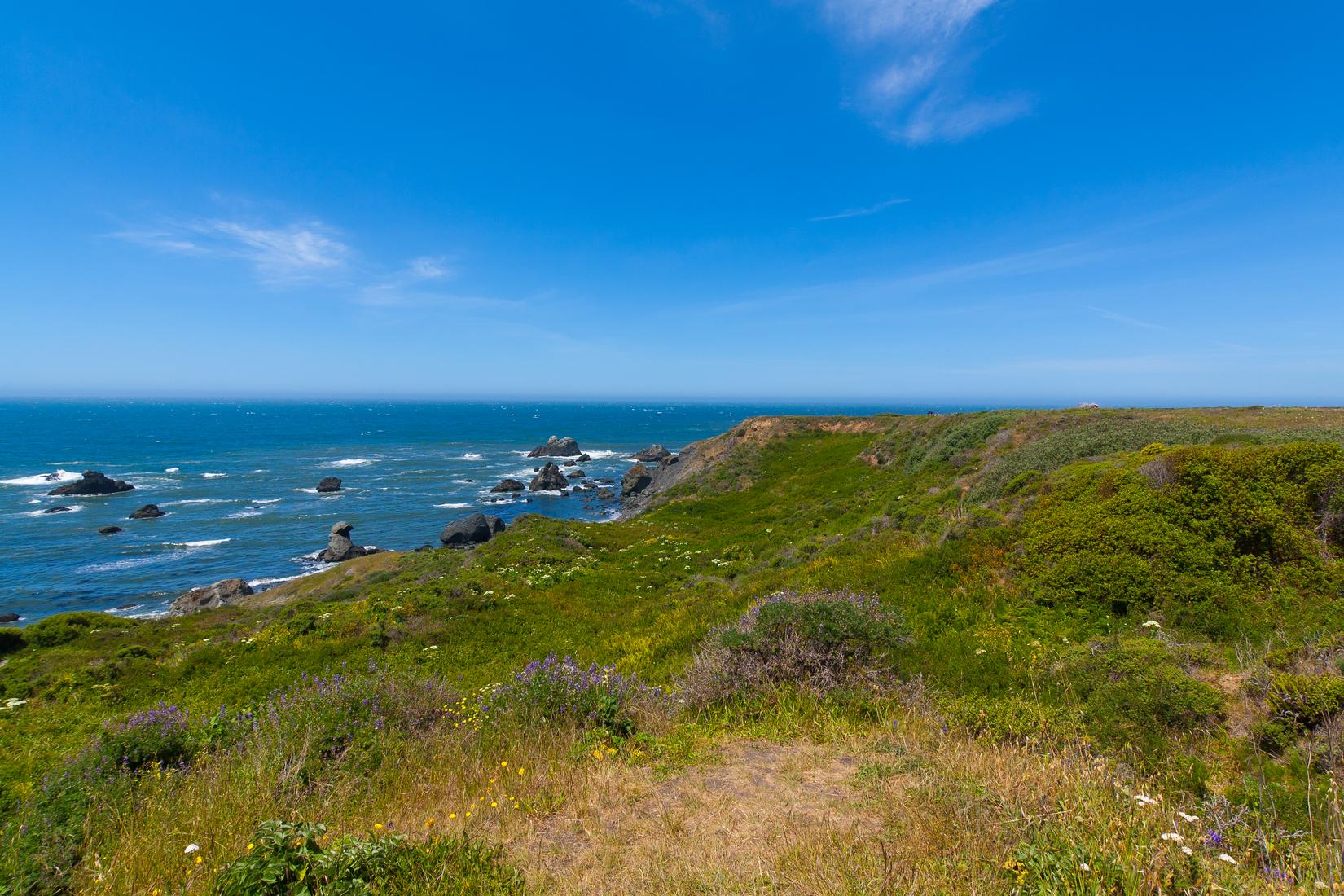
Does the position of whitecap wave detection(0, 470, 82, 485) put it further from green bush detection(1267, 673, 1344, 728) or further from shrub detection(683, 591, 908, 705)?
green bush detection(1267, 673, 1344, 728)

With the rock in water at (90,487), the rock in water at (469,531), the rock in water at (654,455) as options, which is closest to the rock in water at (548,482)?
the rock in water at (654,455)

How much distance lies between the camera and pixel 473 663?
15.0 meters

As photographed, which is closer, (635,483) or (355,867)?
(355,867)

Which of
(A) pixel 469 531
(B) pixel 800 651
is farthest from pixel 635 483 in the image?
(B) pixel 800 651

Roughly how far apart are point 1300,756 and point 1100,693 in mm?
1643

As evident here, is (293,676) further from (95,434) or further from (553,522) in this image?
(95,434)

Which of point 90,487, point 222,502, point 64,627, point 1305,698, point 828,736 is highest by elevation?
point 1305,698

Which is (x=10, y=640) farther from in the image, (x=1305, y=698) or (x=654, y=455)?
(x=654, y=455)

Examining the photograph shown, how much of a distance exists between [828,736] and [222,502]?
72.0m

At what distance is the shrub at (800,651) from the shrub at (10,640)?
2690 centimetres

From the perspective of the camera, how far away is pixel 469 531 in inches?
1671

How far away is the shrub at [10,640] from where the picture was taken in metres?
19.2

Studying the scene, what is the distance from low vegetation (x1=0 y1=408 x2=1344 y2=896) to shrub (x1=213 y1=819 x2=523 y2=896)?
21 mm

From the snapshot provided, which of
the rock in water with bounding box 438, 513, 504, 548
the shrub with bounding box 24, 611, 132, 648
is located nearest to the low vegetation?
the shrub with bounding box 24, 611, 132, 648
